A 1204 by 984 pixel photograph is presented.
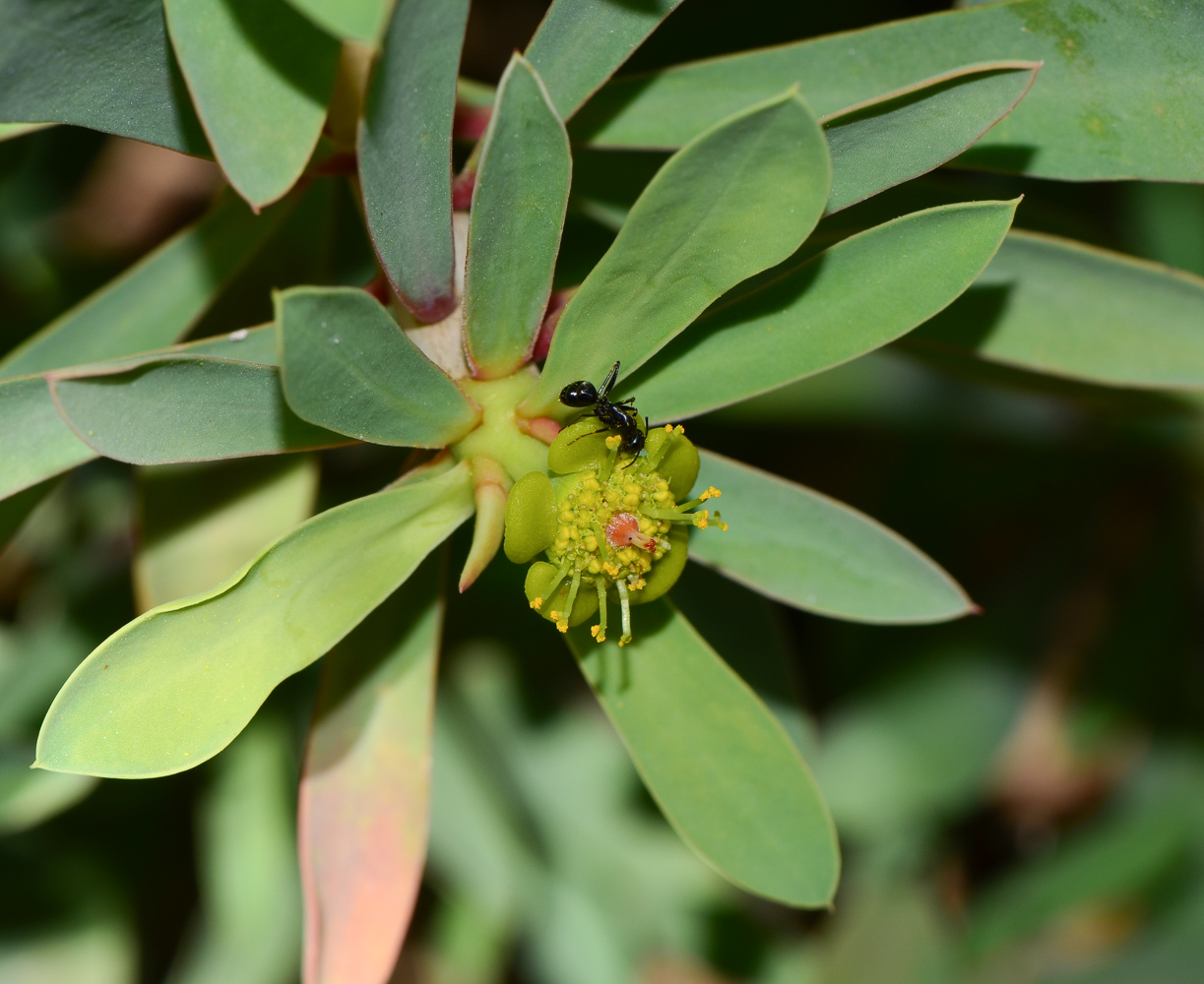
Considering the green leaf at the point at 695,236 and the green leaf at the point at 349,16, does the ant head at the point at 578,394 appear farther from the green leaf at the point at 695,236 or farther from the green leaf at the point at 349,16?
the green leaf at the point at 349,16

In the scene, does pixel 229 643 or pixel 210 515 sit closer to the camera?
pixel 229 643

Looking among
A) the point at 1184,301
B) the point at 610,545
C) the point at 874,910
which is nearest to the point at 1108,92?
the point at 1184,301

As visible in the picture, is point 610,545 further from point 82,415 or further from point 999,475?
point 999,475

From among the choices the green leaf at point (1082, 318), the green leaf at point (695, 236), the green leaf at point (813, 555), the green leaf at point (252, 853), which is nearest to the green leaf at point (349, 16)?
the green leaf at point (695, 236)

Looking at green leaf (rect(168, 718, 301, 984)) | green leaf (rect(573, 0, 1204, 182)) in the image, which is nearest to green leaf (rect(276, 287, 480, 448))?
green leaf (rect(573, 0, 1204, 182))

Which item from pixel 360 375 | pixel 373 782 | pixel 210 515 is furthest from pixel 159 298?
pixel 373 782

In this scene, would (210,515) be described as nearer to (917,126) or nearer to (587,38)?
(587,38)
